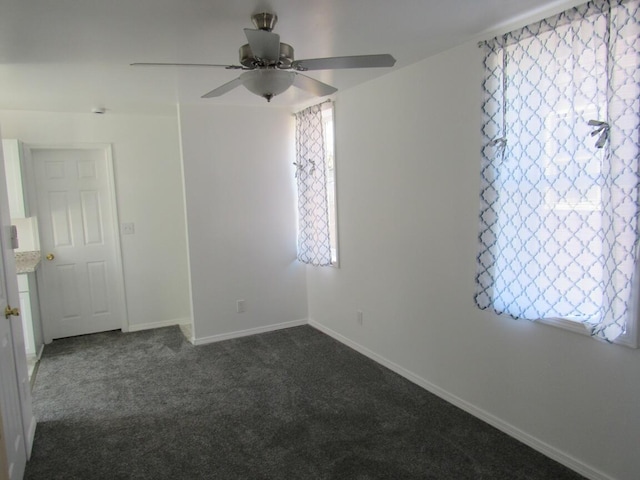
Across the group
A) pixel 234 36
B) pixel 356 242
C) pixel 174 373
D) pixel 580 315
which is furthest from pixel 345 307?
pixel 234 36

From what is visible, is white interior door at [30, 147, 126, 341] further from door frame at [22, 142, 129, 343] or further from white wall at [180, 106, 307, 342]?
white wall at [180, 106, 307, 342]

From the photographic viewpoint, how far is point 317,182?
4.26 m

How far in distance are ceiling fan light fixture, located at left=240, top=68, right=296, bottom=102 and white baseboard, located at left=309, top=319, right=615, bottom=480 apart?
2.25 m

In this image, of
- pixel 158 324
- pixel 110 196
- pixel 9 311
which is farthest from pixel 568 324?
pixel 110 196

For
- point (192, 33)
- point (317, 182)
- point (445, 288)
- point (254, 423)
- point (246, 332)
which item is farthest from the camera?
point (246, 332)

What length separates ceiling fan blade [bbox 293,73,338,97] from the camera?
2288mm

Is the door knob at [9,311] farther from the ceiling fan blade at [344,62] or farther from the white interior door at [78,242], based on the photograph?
the white interior door at [78,242]

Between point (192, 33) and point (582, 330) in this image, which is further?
point (192, 33)

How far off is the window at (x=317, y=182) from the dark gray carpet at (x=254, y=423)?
95cm

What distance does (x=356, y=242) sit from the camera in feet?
12.7

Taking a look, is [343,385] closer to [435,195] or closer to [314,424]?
[314,424]

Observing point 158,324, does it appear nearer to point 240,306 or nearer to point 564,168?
point 240,306

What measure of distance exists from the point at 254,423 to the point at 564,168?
2.31 m

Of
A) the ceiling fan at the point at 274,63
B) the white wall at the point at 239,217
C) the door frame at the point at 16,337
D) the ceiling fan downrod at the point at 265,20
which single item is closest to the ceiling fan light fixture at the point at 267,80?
the ceiling fan at the point at 274,63
